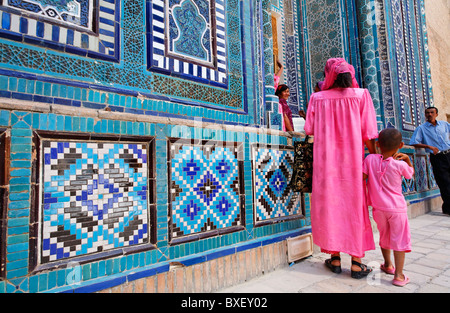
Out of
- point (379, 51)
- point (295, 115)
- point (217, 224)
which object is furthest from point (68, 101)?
point (379, 51)

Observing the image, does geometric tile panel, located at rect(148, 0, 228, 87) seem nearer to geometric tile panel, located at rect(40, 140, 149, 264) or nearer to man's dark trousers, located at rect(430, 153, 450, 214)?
geometric tile panel, located at rect(40, 140, 149, 264)

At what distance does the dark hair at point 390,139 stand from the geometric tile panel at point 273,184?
3.01 ft

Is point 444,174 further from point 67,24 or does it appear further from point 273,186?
point 67,24

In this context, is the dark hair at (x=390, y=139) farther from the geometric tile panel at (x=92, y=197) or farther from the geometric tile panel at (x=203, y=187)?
the geometric tile panel at (x=92, y=197)

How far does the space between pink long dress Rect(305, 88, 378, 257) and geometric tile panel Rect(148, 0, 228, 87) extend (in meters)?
1.07

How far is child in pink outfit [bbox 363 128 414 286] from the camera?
2275 millimetres

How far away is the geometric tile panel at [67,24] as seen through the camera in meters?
1.61

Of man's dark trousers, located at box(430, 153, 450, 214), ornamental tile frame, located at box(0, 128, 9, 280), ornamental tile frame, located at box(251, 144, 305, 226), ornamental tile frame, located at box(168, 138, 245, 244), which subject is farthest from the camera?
man's dark trousers, located at box(430, 153, 450, 214)

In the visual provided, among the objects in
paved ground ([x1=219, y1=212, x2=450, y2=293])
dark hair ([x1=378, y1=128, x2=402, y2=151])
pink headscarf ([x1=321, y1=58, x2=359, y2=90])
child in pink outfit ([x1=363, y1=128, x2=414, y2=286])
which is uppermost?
pink headscarf ([x1=321, y1=58, x2=359, y2=90])

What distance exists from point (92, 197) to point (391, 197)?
2290mm

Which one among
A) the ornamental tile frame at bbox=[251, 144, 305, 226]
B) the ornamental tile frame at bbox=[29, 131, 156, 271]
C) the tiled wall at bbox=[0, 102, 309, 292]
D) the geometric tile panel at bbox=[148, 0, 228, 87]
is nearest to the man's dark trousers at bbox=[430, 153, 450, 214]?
the ornamental tile frame at bbox=[251, 144, 305, 226]

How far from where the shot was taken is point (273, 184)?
9.20 ft

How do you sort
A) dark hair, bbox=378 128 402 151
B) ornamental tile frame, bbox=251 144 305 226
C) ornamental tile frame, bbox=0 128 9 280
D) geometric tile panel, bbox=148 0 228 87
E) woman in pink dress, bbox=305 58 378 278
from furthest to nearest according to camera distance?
ornamental tile frame, bbox=251 144 305 226, woman in pink dress, bbox=305 58 378 278, dark hair, bbox=378 128 402 151, geometric tile panel, bbox=148 0 228 87, ornamental tile frame, bbox=0 128 9 280
